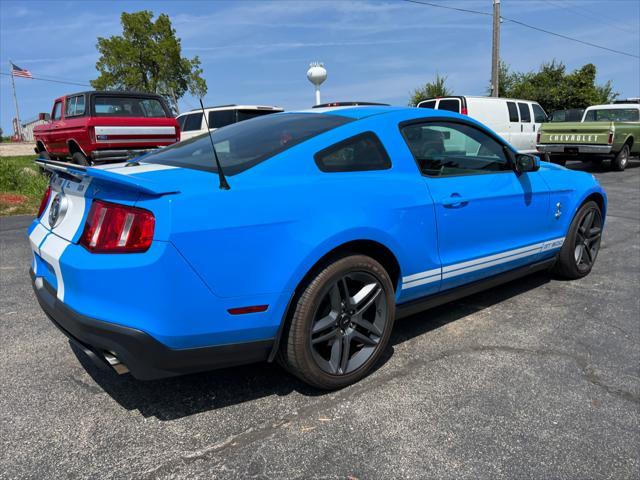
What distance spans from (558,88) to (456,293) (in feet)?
101

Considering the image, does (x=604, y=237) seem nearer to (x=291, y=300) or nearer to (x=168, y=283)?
(x=291, y=300)

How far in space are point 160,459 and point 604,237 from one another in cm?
619

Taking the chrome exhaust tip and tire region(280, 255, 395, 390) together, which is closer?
the chrome exhaust tip

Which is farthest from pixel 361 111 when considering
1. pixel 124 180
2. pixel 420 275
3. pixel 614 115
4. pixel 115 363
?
pixel 614 115

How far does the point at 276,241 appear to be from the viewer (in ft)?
7.61

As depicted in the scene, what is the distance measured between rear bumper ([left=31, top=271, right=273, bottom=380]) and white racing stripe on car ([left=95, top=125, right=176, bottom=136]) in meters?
8.79

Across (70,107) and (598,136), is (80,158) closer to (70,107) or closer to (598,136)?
(70,107)

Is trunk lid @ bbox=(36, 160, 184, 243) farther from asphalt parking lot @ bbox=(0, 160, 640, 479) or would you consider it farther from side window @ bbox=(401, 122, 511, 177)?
side window @ bbox=(401, 122, 511, 177)

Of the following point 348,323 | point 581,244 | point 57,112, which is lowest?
point 581,244

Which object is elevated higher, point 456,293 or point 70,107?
point 70,107

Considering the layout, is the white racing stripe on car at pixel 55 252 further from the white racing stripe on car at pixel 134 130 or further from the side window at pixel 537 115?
the side window at pixel 537 115

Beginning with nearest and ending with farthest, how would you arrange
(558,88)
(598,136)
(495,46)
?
(598,136), (495,46), (558,88)

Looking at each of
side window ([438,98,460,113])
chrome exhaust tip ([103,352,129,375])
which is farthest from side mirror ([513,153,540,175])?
side window ([438,98,460,113])

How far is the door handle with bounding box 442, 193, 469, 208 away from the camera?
311 cm
